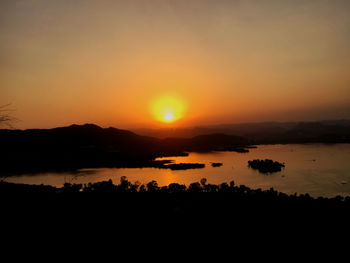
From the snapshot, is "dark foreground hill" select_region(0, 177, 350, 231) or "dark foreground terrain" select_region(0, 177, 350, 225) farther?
"dark foreground terrain" select_region(0, 177, 350, 225)

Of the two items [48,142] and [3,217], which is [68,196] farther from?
[48,142]

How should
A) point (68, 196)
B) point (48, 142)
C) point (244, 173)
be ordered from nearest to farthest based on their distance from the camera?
point (68, 196), point (244, 173), point (48, 142)

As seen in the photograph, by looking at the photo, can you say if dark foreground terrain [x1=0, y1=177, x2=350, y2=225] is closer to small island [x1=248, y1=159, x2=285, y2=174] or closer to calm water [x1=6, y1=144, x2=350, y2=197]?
calm water [x1=6, y1=144, x2=350, y2=197]

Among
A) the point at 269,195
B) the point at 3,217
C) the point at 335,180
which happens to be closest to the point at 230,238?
the point at 3,217

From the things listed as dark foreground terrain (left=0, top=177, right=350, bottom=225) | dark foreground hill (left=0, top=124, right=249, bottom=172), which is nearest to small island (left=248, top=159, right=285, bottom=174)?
dark foreground hill (left=0, top=124, right=249, bottom=172)

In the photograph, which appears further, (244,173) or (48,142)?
(48,142)

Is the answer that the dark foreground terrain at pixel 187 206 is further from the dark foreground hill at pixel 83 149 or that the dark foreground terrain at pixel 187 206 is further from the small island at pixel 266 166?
the dark foreground hill at pixel 83 149

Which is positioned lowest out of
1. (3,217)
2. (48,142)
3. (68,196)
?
(68,196)

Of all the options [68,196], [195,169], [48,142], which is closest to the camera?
[68,196]

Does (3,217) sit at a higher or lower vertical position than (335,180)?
higher

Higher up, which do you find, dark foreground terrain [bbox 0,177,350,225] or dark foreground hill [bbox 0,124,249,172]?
dark foreground hill [bbox 0,124,249,172]
